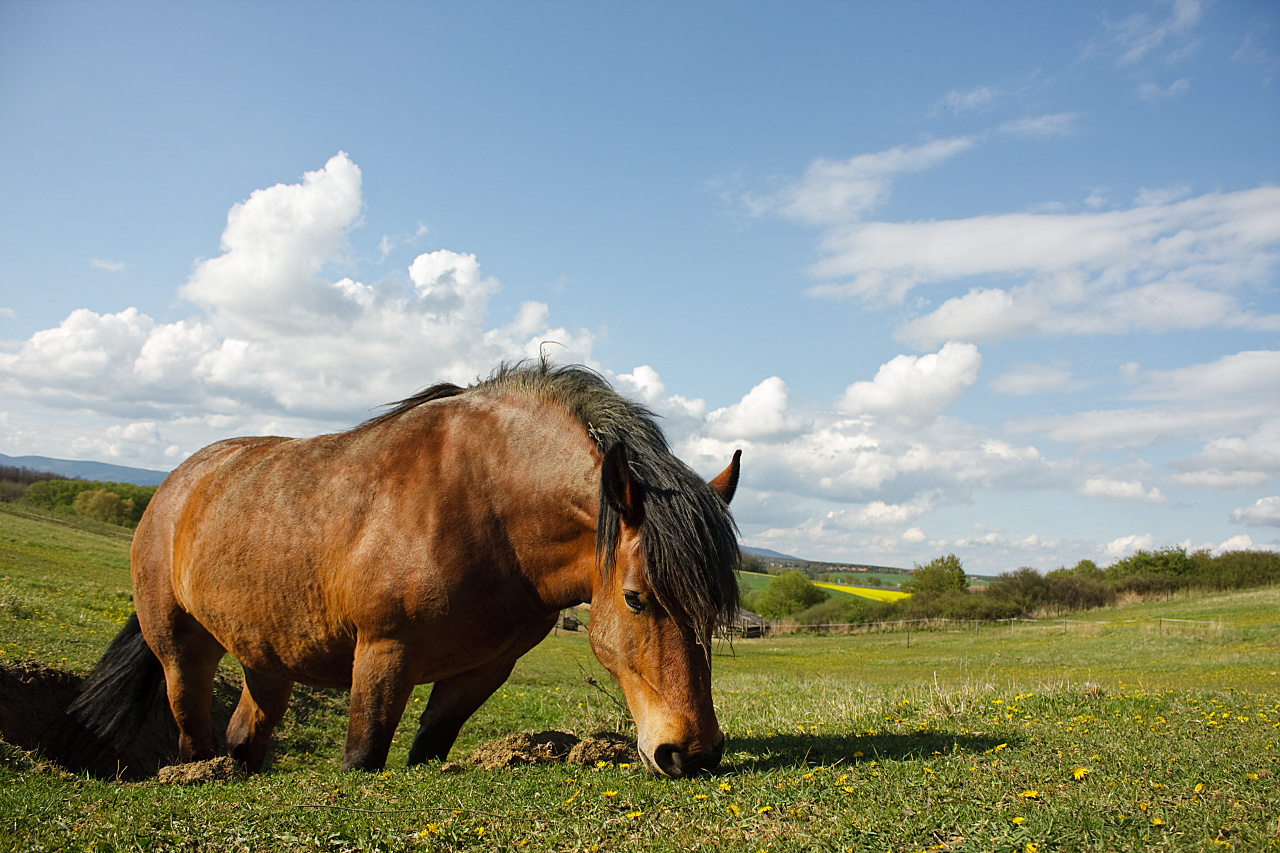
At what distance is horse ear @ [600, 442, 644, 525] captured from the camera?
405 centimetres

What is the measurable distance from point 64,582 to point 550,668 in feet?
42.0

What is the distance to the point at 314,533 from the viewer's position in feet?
16.4

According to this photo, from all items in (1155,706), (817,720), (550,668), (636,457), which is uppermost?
(636,457)

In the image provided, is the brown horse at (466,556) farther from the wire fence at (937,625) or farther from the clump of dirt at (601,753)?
the wire fence at (937,625)

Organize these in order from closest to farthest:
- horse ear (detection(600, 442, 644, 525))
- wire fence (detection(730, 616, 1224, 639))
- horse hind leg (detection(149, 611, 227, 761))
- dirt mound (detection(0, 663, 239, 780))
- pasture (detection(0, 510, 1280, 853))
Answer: pasture (detection(0, 510, 1280, 853)), horse ear (detection(600, 442, 644, 525)), horse hind leg (detection(149, 611, 227, 761)), dirt mound (detection(0, 663, 239, 780)), wire fence (detection(730, 616, 1224, 639))

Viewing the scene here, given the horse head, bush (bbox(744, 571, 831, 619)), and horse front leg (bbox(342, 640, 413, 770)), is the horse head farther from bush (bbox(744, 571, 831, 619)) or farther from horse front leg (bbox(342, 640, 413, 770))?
bush (bbox(744, 571, 831, 619))

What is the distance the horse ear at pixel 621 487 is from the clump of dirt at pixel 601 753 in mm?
1806

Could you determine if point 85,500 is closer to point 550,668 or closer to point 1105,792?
point 550,668

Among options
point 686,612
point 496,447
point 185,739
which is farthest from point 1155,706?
point 185,739

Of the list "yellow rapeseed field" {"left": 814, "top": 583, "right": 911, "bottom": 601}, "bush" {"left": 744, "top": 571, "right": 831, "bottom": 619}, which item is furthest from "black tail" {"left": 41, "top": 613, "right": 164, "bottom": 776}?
"yellow rapeseed field" {"left": 814, "top": 583, "right": 911, "bottom": 601}

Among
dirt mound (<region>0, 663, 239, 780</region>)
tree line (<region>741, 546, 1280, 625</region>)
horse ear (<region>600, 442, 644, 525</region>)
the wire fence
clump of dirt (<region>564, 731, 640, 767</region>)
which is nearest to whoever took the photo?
horse ear (<region>600, 442, 644, 525</region>)

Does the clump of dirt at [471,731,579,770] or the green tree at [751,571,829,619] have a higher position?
the clump of dirt at [471,731,579,770]

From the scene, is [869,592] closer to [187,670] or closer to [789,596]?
[789,596]

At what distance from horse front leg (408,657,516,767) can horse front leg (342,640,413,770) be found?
0.64 meters
